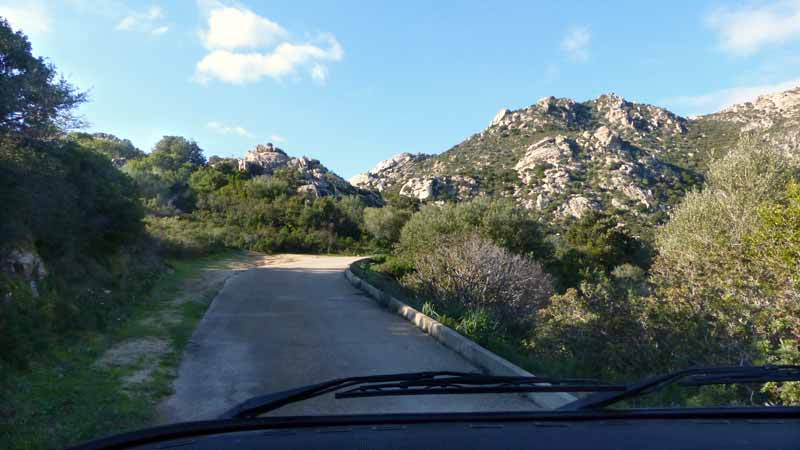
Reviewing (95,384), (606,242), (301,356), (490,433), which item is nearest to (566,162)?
(606,242)

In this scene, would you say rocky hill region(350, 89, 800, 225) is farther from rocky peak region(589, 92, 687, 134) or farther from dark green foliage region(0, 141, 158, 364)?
dark green foliage region(0, 141, 158, 364)

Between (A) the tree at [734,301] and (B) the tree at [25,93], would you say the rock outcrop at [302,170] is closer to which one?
(B) the tree at [25,93]

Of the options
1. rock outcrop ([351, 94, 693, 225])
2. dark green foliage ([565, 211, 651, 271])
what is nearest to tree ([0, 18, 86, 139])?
dark green foliage ([565, 211, 651, 271])

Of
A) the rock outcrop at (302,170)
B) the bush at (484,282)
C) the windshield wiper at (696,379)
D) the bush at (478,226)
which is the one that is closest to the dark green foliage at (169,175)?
the rock outcrop at (302,170)

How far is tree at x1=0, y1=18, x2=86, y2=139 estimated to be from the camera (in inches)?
425

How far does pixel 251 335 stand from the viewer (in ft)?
33.7

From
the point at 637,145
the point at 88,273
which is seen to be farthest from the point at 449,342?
the point at 637,145

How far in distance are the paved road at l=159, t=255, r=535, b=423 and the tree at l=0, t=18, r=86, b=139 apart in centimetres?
522

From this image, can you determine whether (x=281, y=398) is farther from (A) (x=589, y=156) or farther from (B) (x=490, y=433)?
(A) (x=589, y=156)

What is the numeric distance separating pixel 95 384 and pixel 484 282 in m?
9.88

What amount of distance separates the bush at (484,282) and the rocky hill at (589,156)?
35.8m

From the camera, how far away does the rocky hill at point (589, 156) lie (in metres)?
57.1

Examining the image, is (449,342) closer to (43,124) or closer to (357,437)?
(357,437)

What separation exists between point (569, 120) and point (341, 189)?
37.1 metres
